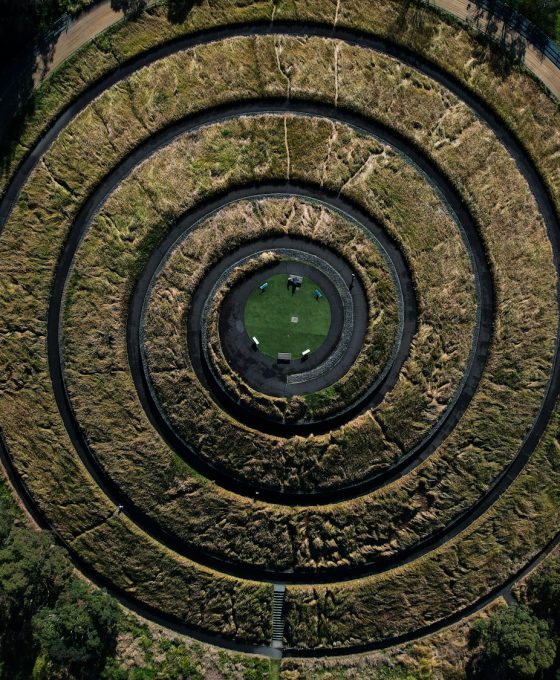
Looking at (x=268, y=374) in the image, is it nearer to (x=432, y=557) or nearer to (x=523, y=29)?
(x=432, y=557)

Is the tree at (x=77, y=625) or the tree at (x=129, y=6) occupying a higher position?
the tree at (x=129, y=6)

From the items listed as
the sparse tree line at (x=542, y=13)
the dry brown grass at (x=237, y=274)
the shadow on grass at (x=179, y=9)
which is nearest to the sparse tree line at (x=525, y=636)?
the dry brown grass at (x=237, y=274)

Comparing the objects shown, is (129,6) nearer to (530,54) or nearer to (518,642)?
(530,54)

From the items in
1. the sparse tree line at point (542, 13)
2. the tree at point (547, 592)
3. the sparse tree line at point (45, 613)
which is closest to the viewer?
the sparse tree line at point (45, 613)

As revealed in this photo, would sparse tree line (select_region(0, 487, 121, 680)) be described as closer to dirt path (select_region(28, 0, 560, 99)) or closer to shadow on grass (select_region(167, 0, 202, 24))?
dirt path (select_region(28, 0, 560, 99))

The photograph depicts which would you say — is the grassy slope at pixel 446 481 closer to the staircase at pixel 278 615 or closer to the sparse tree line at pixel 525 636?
the staircase at pixel 278 615

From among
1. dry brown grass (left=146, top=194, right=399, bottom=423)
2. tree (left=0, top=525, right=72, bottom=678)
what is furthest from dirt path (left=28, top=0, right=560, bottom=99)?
tree (left=0, top=525, right=72, bottom=678)
